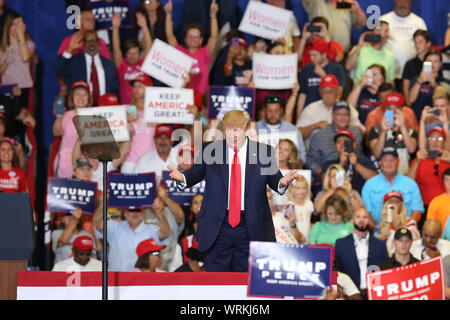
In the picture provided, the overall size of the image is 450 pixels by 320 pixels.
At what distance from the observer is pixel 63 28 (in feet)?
33.8

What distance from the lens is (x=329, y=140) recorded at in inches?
335

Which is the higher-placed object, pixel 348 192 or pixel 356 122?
pixel 356 122

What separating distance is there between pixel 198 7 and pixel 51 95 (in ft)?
6.34

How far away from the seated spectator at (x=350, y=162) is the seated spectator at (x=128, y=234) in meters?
1.67

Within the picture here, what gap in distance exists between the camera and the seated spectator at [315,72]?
362 inches

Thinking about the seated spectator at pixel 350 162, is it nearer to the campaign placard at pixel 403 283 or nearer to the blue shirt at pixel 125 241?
the blue shirt at pixel 125 241

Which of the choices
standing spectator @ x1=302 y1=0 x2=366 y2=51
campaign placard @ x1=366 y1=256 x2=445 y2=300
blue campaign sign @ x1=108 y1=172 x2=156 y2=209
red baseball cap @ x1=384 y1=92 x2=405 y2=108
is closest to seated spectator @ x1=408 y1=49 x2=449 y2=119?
red baseball cap @ x1=384 y1=92 x2=405 y2=108

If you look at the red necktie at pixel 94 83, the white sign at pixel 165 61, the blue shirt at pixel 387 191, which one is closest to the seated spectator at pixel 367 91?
the blue shirt at pixel 387 191

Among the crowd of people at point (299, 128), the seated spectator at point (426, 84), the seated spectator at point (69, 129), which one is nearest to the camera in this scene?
the crowd of people at point (299, 128)

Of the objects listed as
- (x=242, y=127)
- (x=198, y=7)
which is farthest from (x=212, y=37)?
(x=242, y=127)

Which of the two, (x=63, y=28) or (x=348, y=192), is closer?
(x=348, y=192)

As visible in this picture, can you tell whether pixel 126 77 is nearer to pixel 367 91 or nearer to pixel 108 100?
pixel 108 100

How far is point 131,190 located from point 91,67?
71.6 inches

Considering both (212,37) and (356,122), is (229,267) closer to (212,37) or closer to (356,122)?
(356,122)
